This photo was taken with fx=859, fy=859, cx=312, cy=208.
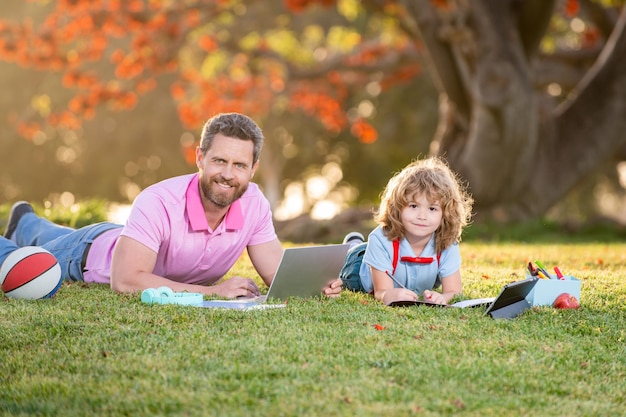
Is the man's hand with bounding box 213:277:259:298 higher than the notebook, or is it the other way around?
the man's hand with bounding box 213:277:259:298

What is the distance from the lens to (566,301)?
196 inches

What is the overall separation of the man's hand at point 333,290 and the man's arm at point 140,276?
43cm

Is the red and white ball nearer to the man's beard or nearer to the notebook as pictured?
→ the man's beard

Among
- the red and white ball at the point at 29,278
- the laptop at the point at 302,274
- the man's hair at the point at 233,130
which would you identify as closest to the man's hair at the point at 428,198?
the laptop at the point at 302,274

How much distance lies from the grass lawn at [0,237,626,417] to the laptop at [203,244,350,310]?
4.6 inches

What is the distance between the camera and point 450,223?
5262 mm

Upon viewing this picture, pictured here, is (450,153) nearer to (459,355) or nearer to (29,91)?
(459,355)

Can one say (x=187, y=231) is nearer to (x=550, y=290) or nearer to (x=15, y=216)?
(x=550, y=290)

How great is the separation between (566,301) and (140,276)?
8.25ft

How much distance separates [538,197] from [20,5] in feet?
68.2

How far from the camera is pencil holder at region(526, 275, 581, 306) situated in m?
4.98

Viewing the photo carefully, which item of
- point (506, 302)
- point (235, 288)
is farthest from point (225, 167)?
point (506, 302)

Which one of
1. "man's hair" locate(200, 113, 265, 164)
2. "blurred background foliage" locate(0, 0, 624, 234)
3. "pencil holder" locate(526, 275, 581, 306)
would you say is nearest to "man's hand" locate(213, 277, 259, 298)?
"man's hair" locate(200, 113, 265, 164)

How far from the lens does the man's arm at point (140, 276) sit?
5.13 m
